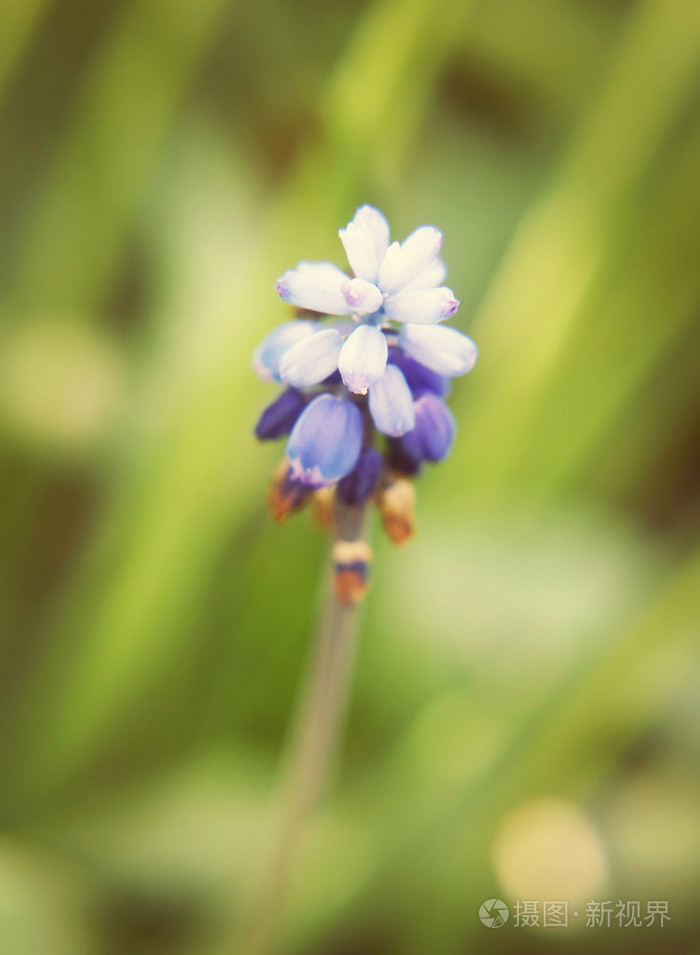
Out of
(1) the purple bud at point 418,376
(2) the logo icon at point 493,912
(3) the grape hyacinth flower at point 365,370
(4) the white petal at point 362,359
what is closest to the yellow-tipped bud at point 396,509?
(3) the grape hyacinth flower at point 365,370

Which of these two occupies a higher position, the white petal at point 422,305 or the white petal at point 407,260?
the white petal at point 407,260

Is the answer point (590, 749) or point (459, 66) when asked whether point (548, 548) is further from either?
point (459, 66)

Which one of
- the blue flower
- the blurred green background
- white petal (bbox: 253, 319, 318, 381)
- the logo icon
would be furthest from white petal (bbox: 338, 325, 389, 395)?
the logo icon

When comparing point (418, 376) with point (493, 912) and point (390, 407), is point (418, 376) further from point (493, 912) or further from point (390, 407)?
point (493, 912)

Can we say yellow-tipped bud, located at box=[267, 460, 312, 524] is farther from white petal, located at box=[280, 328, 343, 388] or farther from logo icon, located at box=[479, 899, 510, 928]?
logo icon, located at box=[479, 899, 510, 928]

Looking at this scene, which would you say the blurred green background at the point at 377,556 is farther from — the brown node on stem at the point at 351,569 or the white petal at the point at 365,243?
the white petal at the point at 365,243

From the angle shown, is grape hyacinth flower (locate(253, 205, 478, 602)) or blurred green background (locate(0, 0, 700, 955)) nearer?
grape hyacinth flower (locate(253, 205, 478, 602))
